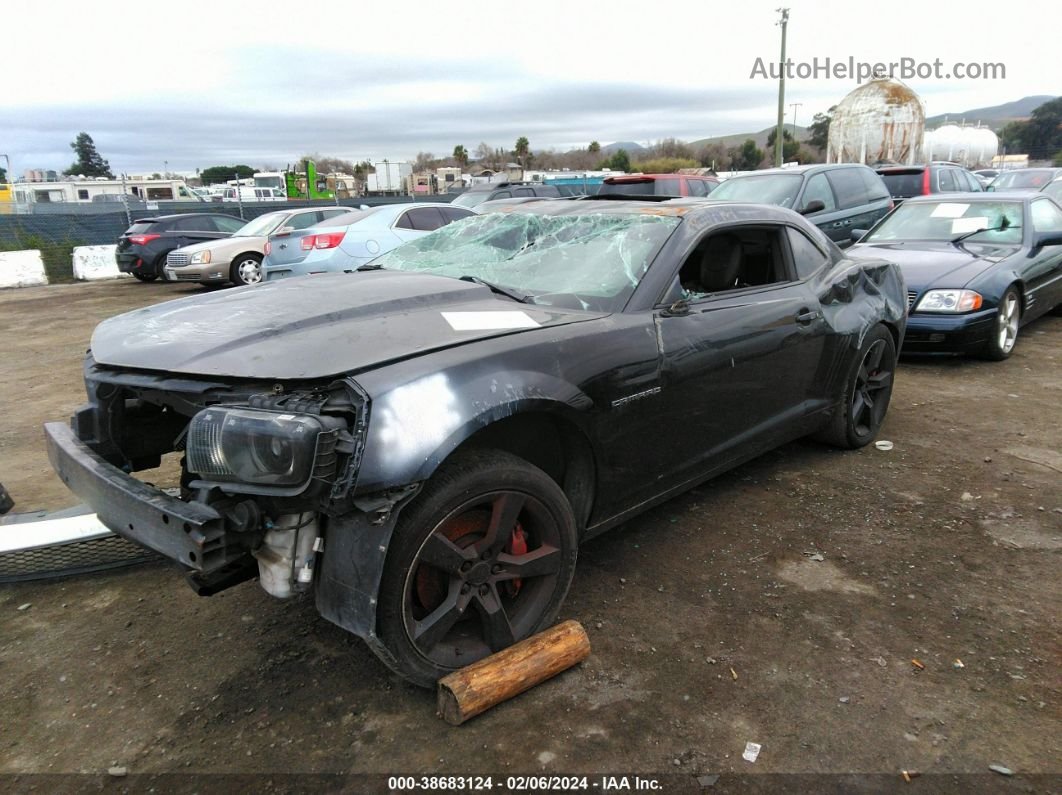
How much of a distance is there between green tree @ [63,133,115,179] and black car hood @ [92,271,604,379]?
386ft

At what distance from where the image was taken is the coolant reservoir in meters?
2.16

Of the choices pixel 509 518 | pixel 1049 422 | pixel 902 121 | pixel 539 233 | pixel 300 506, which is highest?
pixel 902 121

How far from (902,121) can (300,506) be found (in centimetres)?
2964

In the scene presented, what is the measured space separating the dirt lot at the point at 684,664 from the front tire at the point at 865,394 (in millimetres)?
502

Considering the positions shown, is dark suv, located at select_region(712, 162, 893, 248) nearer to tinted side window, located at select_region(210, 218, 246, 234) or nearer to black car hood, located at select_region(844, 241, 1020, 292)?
black car hood, located at select_region(844, 241, 1020, 292)

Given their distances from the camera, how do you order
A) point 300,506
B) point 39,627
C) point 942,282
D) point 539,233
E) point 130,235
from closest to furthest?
point 300,506 → point 39,627 → point 539,233 → point 942,282 → point 130,235

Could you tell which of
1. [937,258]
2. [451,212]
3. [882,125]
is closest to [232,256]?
[451,212]

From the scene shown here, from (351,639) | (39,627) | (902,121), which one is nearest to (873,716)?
(351,639)

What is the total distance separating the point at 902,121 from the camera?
2622cm

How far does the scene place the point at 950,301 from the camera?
249 inches

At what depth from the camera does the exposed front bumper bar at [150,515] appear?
1988mm

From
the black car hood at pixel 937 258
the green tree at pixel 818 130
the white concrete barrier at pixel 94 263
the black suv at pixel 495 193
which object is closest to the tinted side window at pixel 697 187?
the black suv at pixel 495 193

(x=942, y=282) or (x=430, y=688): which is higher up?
(x=942, y=282)

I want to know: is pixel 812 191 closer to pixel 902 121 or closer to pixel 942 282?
pixel 942 282
